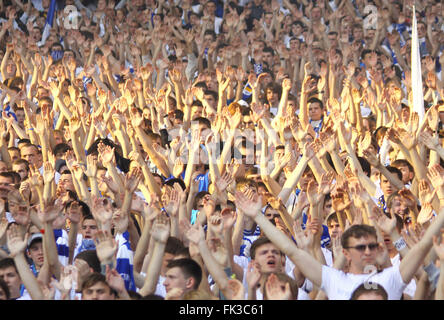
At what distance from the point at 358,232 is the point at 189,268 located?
2.89ft

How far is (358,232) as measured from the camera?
4164mm

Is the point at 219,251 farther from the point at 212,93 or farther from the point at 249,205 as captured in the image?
the point at 212,93

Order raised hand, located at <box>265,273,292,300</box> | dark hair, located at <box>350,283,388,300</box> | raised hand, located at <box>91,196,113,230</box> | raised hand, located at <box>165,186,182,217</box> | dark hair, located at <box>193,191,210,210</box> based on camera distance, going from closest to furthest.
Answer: raised hand, located at <box>265,273,292,300</box>
dark hair, located at <box>350,283,388,300</box>
raised hand, located at <box>91,196,113,230</box>
raised hand, located at <box>165,186,182,217</box>
dark hair, located at <box>193,191,210,210</box>

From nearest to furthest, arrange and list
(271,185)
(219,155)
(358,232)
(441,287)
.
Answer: (441,287), (358,232), (271,185), (219,155)

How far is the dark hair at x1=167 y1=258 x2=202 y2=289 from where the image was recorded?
4.08 meters

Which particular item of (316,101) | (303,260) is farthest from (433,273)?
(316,101)

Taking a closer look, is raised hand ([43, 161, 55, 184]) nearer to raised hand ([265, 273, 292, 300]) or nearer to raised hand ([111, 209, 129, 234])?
raised hand ([111, 209, 129, 234])

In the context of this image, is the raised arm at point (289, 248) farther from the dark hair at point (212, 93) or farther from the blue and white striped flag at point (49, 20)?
the blue and white striped flag at point (49, 20)

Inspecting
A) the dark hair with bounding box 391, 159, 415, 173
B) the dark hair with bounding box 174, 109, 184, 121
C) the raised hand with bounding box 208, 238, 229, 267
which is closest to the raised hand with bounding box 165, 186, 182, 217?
the raised hand with bounding box 208, 238, 229, 267

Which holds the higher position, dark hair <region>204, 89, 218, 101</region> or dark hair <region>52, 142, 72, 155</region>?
dark hair <region>204, 89, 218, 101</region>

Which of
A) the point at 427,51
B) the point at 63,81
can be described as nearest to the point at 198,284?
the point at 63,81

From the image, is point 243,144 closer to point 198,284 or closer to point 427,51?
point 198,284

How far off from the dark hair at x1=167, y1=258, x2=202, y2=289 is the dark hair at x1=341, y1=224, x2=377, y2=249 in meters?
0.76

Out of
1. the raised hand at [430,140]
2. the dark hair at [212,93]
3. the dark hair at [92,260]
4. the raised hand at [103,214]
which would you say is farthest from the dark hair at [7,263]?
the dark hair at [212,93]
